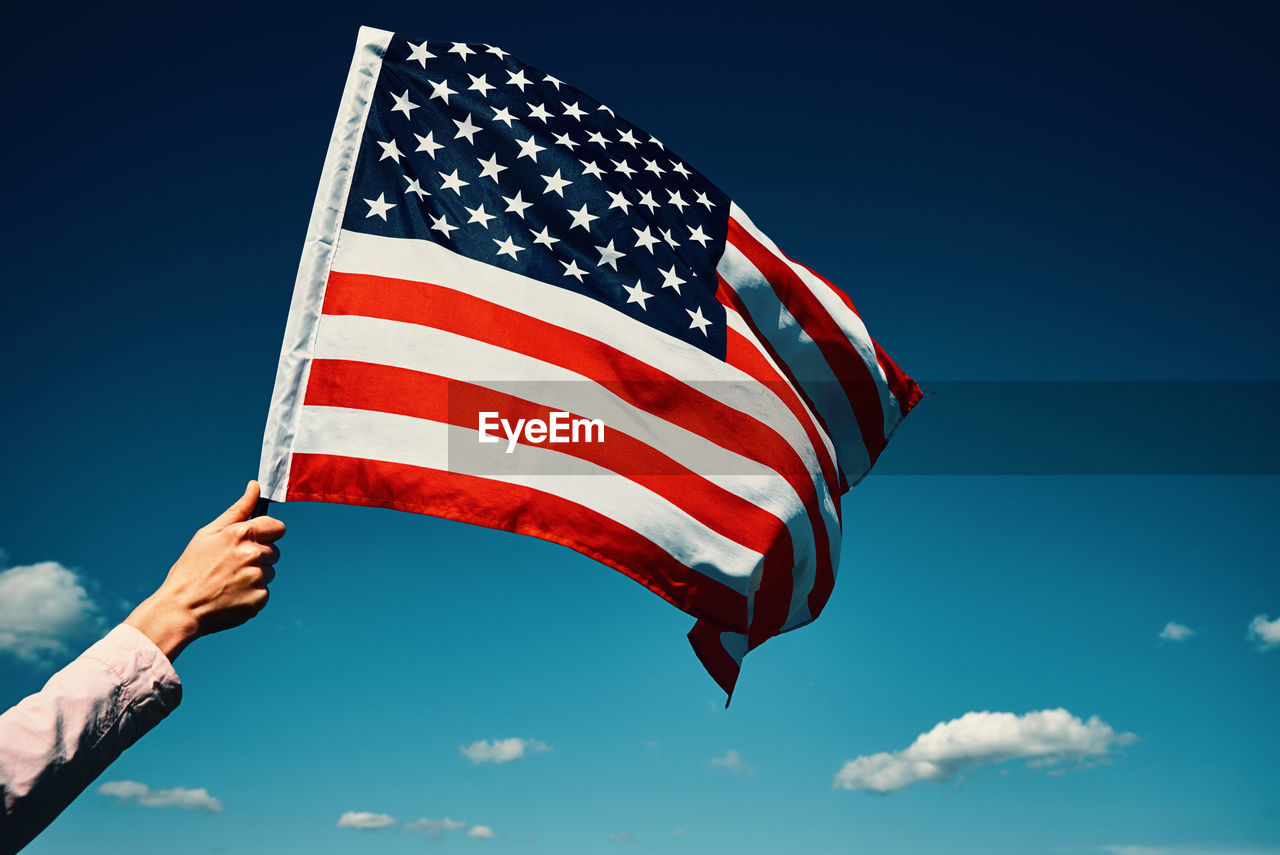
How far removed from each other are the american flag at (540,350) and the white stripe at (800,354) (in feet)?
0.56

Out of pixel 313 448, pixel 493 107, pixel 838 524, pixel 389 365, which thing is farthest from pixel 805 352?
A: pixel 313 448

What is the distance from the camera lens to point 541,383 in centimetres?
641

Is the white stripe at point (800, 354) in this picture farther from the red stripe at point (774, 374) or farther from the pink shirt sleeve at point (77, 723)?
the pink shirt sleeve at point (77, 723)

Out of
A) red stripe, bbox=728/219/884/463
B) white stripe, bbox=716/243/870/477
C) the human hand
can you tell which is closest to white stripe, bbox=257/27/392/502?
the human hand

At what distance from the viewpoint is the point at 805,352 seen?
931cm

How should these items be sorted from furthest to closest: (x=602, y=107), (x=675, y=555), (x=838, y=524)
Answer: (x=838, y=524) < (x=602, y=107) < (x=675, y=555)

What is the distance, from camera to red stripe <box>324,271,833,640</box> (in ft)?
20.2

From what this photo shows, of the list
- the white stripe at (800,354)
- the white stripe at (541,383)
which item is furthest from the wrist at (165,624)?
the white stripe at (800,354)

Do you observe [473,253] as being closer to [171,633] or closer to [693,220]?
[693,220]

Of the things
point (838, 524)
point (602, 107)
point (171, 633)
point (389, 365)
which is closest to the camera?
point (171, 633)

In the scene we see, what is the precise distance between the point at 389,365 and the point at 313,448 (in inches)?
30.7

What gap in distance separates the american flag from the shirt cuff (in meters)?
2.65

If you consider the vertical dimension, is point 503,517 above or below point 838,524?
below

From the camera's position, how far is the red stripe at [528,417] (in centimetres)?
588
